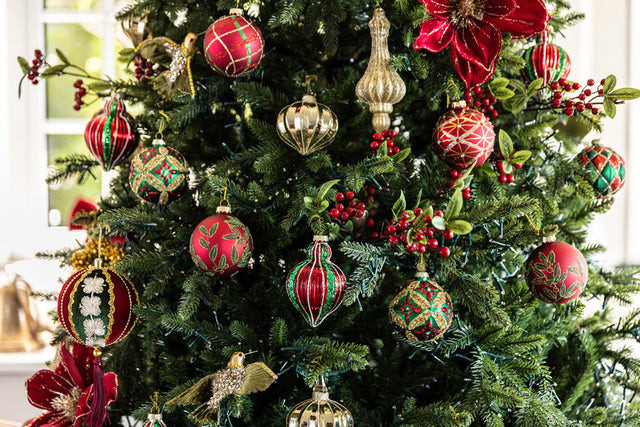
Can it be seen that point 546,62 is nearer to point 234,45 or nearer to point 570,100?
point 570,100

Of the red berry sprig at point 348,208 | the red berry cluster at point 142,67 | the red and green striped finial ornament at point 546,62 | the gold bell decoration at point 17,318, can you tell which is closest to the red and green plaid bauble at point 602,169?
the red and green striped finial ornament at point 546,62

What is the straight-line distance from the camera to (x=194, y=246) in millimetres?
654

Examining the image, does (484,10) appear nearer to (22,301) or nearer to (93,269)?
(93,269)

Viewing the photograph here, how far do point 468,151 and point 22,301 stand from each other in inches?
53.7

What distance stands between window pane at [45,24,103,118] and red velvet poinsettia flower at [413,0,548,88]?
4.63 ft

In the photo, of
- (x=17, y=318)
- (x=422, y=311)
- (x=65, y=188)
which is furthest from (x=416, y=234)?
(x=65, y=188)

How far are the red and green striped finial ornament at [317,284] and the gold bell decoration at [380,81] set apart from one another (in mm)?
168

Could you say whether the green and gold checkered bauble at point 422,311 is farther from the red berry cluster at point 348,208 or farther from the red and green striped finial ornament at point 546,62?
the red and green striped finial ornament at point 546,62

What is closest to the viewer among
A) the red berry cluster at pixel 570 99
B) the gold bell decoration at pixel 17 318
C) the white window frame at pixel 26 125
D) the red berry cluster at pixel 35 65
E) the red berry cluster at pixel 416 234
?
the red berry cluster at pixel 416 234

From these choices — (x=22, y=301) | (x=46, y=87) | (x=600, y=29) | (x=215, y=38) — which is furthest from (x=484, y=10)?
(x=46, y=87)

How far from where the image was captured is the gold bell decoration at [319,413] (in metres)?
0.61

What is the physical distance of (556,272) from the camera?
0.66 m

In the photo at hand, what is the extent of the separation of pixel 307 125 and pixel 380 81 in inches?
4.0

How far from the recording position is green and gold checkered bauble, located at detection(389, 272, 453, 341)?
0.60m
